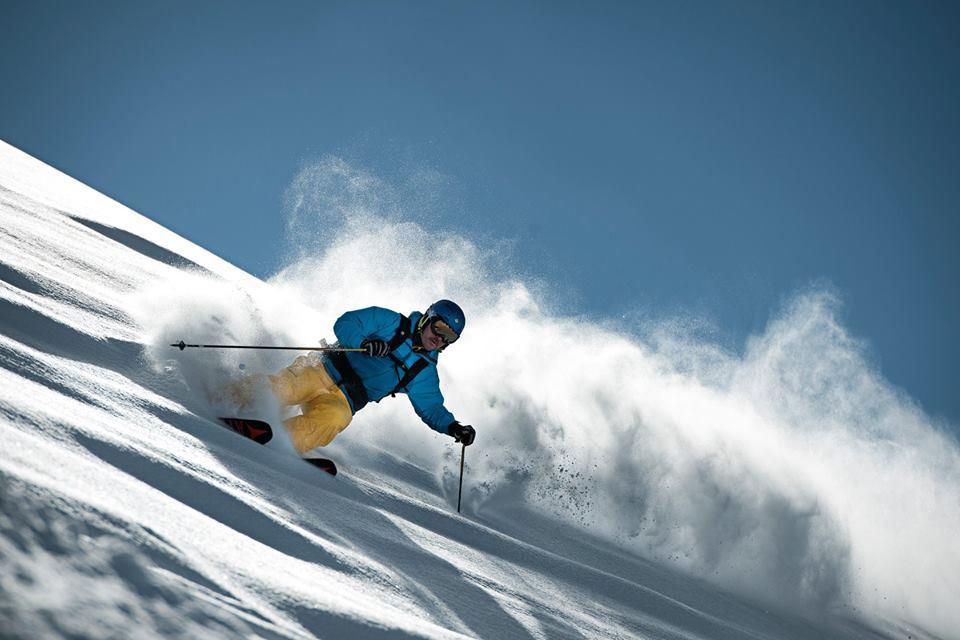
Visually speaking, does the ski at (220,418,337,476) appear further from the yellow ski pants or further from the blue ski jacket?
the blue ski jacket

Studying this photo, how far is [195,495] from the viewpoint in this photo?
235 cm

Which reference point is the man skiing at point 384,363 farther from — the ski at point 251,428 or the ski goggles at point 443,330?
the ski at point 251,428

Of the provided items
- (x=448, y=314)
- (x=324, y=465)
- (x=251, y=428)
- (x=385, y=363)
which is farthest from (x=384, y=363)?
(x=251, y=428)

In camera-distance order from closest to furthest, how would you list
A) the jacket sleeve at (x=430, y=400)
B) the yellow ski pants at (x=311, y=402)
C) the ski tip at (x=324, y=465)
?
the ski tip at (x=324, y=465) < the yellow ski pants at (x=311, y=402) < the jacket sleeve at (x=430, y=400)

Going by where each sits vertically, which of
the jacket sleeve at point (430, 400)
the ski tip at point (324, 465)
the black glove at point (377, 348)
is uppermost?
the black glove at point (377, 348)

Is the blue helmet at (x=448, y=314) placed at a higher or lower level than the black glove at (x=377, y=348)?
higher

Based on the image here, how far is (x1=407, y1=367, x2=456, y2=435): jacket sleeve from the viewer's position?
5.96 m

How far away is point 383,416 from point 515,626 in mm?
5554

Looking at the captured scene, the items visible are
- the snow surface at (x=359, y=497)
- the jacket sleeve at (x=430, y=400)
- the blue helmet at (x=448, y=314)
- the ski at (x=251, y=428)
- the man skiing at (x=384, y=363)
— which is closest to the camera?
the snow surface at (x=359, y=497)

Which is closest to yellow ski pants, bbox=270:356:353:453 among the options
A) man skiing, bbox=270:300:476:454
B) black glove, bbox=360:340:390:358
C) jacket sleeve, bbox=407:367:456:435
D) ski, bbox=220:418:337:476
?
man skiing, bbox=270:300:476:454

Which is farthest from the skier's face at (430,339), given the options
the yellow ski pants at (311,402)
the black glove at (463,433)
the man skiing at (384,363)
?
the yellow ski pants at (311,402)

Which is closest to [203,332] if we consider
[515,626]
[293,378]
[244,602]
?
[293,378]

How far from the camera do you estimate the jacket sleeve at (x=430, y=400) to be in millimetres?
5961

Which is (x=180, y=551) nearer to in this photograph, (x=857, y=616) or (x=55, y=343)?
(x=55, y=343)
